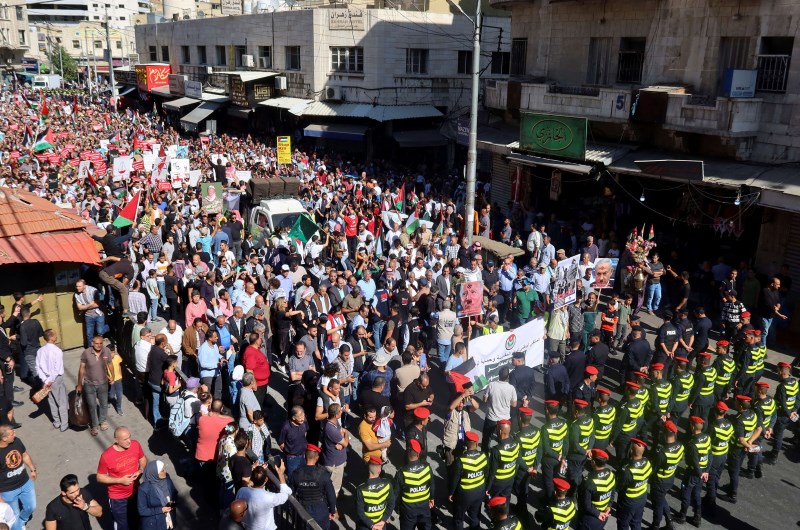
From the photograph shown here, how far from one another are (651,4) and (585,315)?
34.0 ft

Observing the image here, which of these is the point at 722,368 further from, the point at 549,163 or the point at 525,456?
the point at 549,163

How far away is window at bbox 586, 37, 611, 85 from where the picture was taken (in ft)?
66.7

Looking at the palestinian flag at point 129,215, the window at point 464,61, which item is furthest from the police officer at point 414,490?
the window at point 464,61

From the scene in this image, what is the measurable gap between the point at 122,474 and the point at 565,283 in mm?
8849

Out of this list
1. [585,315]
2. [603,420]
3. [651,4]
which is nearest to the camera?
[603,420]

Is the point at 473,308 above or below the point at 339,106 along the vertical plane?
below

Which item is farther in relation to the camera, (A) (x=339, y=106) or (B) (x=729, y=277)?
(A) (x=339, y=106)

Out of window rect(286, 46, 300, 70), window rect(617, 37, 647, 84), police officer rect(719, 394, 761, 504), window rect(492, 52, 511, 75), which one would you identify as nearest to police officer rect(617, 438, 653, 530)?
police officer rect(719, 394, 761, 504)

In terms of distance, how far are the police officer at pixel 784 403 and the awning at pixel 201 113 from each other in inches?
1413

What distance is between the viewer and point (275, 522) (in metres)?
7.46

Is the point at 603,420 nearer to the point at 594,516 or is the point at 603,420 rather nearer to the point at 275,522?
the point at 594,516

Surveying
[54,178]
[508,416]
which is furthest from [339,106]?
[508,416]

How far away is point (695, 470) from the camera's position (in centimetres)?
847

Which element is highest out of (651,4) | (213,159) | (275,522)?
(651,4)
